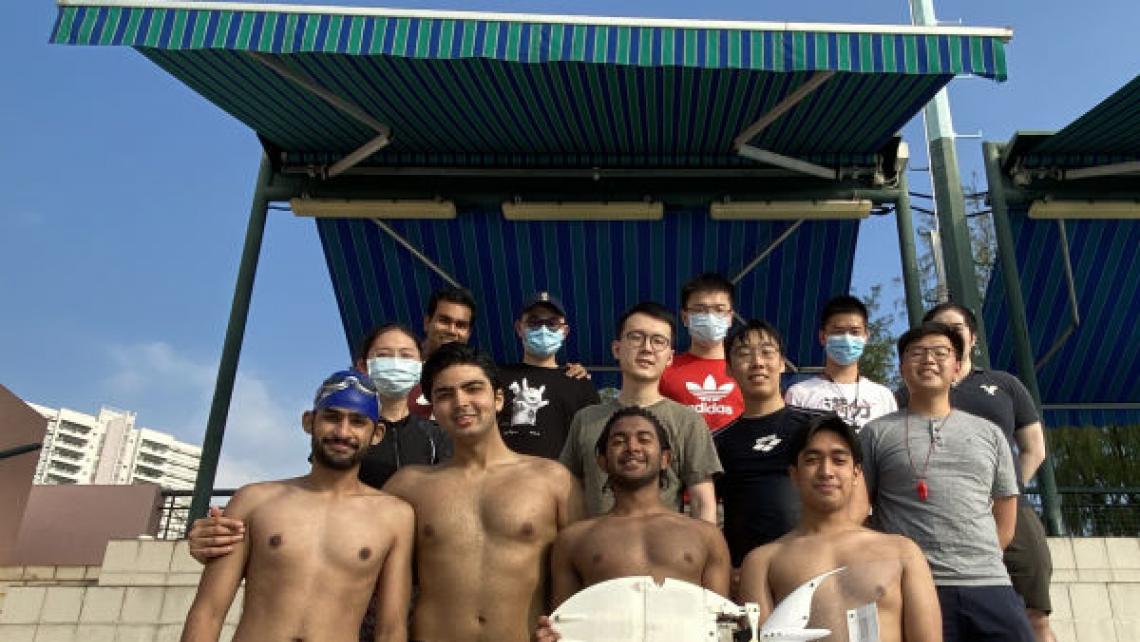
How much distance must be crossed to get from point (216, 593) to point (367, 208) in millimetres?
5806

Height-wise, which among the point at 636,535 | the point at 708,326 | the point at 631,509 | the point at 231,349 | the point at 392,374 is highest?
the point at 231,349

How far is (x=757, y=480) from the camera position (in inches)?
139

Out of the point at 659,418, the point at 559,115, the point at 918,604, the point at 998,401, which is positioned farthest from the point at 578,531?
the point at 559,115

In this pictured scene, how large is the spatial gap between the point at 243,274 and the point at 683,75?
4515mm

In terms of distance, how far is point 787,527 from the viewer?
3.38m

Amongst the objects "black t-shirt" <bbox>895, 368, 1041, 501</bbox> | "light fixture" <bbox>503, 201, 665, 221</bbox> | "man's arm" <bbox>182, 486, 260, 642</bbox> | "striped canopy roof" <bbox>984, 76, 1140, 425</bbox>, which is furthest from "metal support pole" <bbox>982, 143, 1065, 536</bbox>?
"man's arm" <bbox>182, 486, 260, 642</bbox>

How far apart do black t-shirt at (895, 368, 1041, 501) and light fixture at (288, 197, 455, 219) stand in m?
5.47

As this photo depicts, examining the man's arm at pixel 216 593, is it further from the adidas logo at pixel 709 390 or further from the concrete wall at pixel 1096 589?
the concrete wall at pixel 1096 589

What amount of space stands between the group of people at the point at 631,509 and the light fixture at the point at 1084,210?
478 cm

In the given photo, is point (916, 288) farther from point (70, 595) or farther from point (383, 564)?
point (70, 595)

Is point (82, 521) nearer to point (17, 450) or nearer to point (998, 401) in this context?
point (17, 450)

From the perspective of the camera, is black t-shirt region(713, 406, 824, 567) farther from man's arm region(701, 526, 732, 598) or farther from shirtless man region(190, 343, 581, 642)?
shirtless man region(190, 343, 581, 642)

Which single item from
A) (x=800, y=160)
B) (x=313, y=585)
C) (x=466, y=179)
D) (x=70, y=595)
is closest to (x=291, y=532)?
(x=313, y=585)

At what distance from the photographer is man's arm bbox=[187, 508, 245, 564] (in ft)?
9.93
